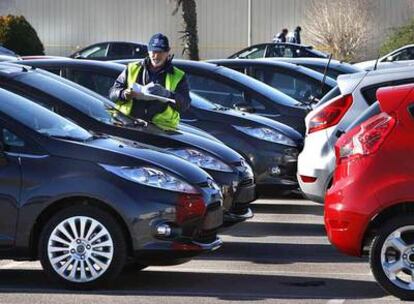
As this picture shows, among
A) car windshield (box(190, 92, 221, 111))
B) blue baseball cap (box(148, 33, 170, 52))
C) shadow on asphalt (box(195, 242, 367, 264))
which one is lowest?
shadow on asphalt (box(195, 242, 367, 264))

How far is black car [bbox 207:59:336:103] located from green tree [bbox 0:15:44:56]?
16694mm

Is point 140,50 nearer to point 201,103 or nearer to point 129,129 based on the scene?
point 201,103

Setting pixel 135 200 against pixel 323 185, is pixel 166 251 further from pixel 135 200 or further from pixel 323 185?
pixel 323 185

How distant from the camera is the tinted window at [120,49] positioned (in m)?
30.5

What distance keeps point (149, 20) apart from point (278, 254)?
3671 centimetres

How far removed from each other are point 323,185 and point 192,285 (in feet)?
7.40

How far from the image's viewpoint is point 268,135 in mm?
10734

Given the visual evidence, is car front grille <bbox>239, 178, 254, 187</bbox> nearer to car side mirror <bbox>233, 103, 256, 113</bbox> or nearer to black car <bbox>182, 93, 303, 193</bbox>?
black car <bbox>182, 93, 303, 193</bbox>

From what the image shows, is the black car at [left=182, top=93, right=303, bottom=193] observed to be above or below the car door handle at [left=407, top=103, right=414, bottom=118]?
below

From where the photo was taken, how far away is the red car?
6.53 meters

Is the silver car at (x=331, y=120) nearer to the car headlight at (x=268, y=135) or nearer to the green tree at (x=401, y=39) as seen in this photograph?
the car headlight at (x=268, y=135)

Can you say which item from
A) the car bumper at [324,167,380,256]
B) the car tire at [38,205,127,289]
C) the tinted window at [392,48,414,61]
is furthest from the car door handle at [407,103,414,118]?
the tinted window at [392,48,414,61]

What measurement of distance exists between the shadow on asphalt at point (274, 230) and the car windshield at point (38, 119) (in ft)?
8.14

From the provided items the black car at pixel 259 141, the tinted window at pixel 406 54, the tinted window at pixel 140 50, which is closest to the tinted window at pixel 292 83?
the black car at pixel 259 141
